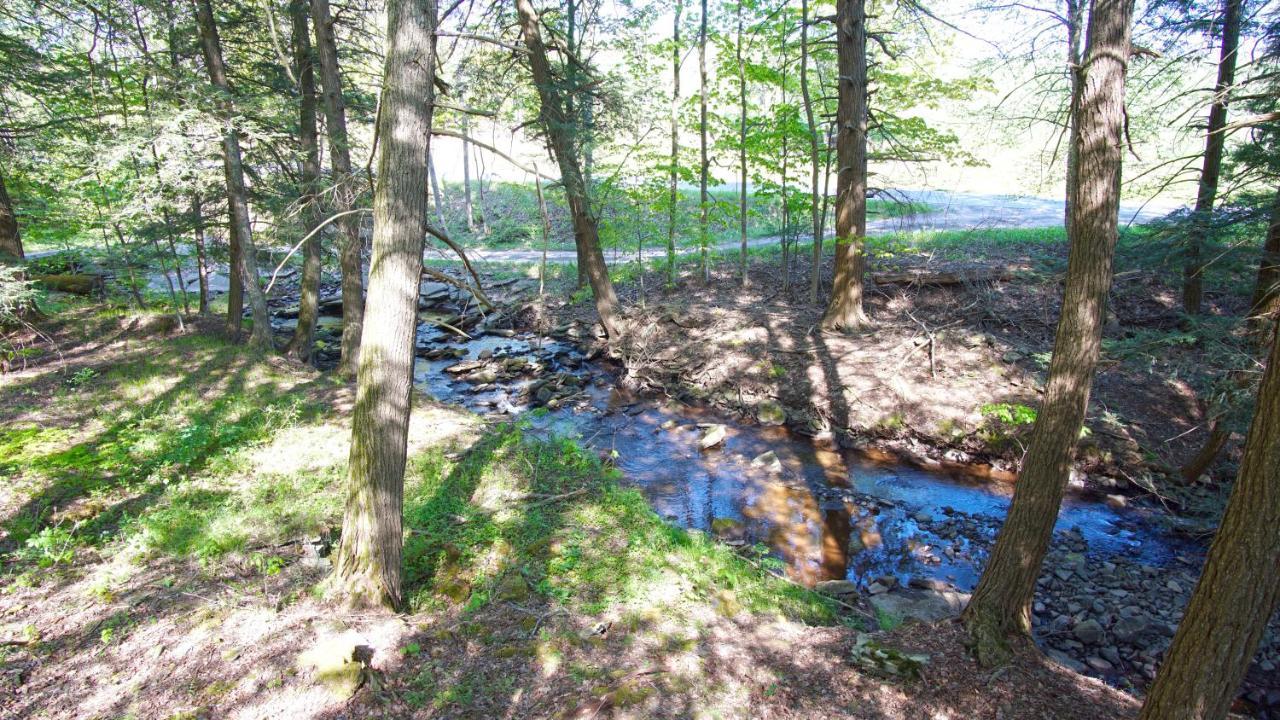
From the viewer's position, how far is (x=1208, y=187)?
28.6 feet

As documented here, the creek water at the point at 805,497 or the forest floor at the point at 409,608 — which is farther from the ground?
the forest floor at the point at 409,608

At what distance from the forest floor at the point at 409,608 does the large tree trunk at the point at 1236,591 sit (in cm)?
98

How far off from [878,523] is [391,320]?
22.5 feet

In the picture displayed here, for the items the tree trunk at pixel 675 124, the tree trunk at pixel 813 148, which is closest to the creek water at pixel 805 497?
the tree trunk at pixel 813 148

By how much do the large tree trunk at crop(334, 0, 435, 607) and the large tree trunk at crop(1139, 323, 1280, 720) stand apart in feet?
17.3

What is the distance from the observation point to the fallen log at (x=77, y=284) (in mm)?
13625

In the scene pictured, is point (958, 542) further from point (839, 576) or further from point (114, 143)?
point (114, 143)

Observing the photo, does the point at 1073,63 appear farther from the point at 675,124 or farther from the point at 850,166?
the point at 675,124

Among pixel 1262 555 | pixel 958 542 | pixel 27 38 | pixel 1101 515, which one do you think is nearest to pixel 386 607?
pixel 1262 555

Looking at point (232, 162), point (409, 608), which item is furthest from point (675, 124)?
point (409, 608)

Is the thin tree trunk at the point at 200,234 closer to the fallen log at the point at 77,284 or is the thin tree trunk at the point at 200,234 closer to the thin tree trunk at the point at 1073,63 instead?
the fallen log at the point at 77,284

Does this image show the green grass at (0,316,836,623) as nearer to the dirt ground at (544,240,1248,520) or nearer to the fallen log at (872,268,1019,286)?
the dirt ground at (544,240,1248,520)

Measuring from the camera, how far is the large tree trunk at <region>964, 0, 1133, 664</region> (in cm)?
407

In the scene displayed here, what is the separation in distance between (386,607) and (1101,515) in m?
9.20
